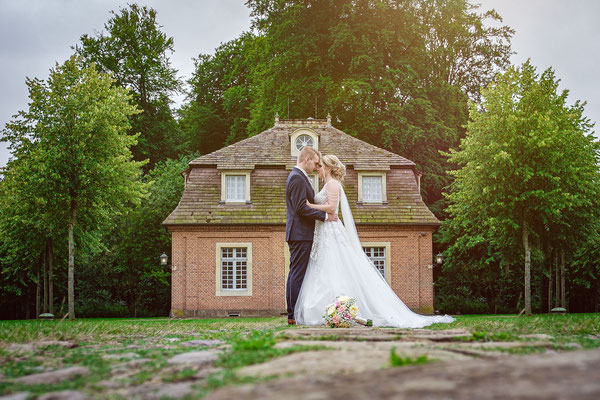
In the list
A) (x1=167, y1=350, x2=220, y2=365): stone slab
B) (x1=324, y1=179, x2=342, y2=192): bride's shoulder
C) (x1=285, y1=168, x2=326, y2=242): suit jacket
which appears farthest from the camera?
(x1=324, y1=179, x2=342, y2=192): bride's shoulder

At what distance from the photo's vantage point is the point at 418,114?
103 feet

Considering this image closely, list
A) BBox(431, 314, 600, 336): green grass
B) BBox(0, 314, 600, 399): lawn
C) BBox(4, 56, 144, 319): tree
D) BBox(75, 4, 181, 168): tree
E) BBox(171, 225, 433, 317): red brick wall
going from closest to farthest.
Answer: BBox(0, 314, 600, 399): lawn, BBox(431, 314, 600, 336): green grass, BBox(4, 56, 144, 319): tree, BBox(171, 225, 433, 317): red brick wall, BBox(75, 4, 181, 168): tree

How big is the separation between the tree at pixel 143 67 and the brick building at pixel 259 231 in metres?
13.7

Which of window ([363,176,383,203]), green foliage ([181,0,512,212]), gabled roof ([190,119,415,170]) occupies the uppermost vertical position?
green foliage ([181,0,512,212])

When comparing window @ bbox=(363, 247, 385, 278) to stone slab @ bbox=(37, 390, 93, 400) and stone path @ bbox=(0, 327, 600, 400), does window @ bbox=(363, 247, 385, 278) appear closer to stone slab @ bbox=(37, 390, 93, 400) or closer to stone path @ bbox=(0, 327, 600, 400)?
stone path @ bbox=(0, 327, 600, 400)

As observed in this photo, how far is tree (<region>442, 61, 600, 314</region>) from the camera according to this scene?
20.3 m

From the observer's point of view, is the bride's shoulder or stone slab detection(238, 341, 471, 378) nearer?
stone slab detection(238, 341, 471, 378)

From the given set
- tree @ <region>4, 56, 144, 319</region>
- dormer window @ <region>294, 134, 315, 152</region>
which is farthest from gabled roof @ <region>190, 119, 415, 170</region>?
tree @ <region>4, 56, 144, 319</region>

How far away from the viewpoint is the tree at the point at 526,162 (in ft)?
66.7

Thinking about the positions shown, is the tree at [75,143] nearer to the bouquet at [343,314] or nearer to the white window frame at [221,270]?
the white window frame at [221,270]

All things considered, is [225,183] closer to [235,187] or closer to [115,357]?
[235,187]

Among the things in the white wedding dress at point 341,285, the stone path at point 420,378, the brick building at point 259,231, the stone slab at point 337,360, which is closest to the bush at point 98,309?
the brick building at point 259,231

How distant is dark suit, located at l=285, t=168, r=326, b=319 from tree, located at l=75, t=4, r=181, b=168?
29669 mm

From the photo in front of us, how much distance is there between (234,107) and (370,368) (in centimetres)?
3874
